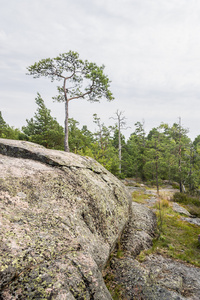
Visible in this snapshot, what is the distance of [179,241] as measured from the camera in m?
7.44

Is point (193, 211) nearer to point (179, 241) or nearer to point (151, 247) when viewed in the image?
point (179, 241)

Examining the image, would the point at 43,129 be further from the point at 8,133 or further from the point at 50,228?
the point at 50,228

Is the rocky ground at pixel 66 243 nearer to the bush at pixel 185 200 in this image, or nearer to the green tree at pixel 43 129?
the bush at pixel 185 200

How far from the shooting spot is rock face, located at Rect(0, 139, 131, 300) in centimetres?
227

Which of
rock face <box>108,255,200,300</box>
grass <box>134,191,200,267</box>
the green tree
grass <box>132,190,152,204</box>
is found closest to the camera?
rock face <box>108,255,200,300</box>

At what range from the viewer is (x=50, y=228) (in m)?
3.14

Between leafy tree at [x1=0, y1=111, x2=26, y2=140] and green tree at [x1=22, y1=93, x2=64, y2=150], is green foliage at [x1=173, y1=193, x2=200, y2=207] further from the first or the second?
leafy tree at [x1=0, y1=111, x2=26, y2=140]

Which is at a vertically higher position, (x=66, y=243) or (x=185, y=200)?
(x=66, y=243)

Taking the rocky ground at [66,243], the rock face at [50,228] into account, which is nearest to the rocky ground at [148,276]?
the rocky ground at [66,243]

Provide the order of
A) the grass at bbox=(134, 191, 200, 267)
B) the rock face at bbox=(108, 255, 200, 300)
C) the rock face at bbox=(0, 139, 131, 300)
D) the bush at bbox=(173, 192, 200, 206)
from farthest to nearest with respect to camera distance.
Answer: the bush at bbox=(173, 192, 200, 206) → the grass at bbox=(134, 191, 200, 267) → the rock face at bbox=(108, 255, 200, 300) → the rock face at bbox=(0, 139, 131, 300)

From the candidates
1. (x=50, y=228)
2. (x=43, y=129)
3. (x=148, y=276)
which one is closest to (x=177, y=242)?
(x=148, y=276)

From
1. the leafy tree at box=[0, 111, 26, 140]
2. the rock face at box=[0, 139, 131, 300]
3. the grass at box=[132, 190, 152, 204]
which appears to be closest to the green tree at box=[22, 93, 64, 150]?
the leafy tree at box=[0, 111, 26, 140]

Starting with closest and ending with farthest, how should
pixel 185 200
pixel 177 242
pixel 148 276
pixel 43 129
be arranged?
pixel 148 276, pixel 177 242, pixel 185 200, pixel 43 129

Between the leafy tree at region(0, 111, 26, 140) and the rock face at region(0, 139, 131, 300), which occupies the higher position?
the leafy tree at region(0, 111, 26, 140)
